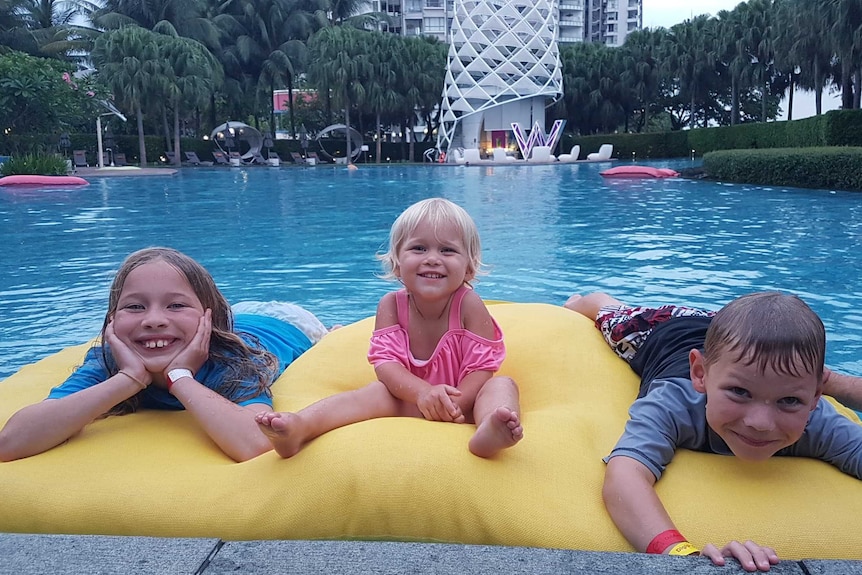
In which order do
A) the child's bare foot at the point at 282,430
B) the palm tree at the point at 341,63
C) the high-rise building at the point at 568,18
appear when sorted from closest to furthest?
1. the child's bare foot at the point at 282,430
2. the palm tree at the point at 341,63
3. the high-rise building at the point at 568,18

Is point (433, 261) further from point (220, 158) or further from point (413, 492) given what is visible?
point (220, 158)

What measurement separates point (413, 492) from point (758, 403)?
34.2 inches

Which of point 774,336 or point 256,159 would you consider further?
point 256,159

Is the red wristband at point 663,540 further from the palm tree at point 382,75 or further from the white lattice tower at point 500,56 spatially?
the white lattice tower at point 500,56

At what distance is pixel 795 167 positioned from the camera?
16125 millimetres

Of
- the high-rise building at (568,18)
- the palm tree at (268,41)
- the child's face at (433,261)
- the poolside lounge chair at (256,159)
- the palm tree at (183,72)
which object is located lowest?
the child's face at (433,261)

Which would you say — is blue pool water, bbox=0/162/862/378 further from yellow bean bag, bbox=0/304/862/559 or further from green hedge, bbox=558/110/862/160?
green hedge, bbox=558/110/862/160

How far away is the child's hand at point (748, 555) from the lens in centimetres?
136

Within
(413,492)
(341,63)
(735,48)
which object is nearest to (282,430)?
(413,492)

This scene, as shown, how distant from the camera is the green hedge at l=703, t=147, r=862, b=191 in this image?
14.8 m

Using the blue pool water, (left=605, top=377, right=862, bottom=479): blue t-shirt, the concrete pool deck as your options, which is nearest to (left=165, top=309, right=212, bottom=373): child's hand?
the concrete pool deck

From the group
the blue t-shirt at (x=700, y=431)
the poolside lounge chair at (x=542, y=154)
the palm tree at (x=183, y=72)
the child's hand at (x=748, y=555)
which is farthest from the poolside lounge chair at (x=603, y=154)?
the child's hand at (x=748, y=555)

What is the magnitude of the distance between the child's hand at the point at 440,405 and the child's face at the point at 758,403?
28.5 inches

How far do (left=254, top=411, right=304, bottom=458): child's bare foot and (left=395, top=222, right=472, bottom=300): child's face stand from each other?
660mm
